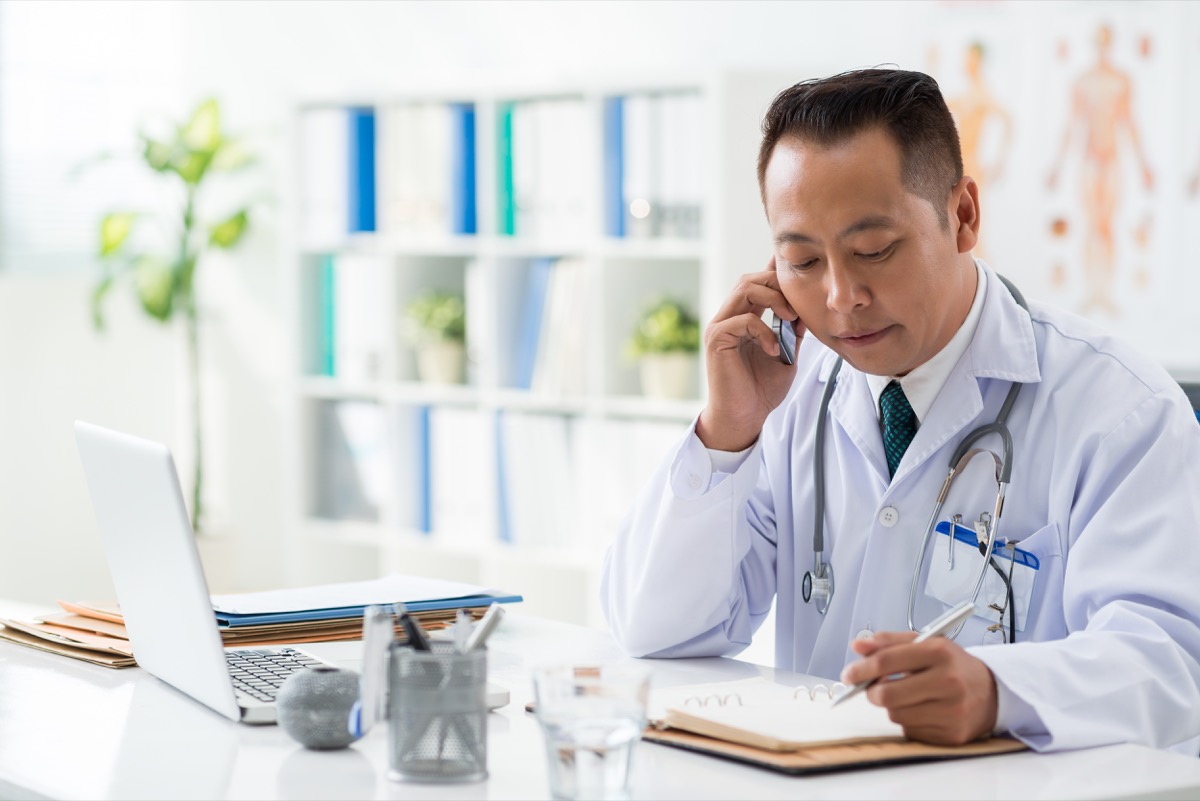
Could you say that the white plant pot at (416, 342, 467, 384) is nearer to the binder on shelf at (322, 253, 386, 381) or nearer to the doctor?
the binder on shelf at (322, 253, 386, 381)

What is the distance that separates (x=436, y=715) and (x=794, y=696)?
388 millimetres

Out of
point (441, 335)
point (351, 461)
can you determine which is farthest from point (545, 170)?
point (351, 461)

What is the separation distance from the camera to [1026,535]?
166 cm

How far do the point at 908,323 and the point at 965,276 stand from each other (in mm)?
125

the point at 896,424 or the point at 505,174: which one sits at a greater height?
the point at 505,174

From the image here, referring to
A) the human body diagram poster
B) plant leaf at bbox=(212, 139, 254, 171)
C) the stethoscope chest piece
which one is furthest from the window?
the stethoscope chest piece

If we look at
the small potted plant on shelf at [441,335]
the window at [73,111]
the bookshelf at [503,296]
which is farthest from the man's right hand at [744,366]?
the window at [73,111]

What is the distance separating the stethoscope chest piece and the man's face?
247 millimetres

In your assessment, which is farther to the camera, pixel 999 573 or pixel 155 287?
pixel 155 287

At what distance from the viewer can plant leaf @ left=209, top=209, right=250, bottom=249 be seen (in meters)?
4.68

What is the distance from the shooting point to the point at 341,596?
73.4 inches

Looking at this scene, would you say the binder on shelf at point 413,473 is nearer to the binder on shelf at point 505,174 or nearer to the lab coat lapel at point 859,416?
the binder on shelf at point 505,174

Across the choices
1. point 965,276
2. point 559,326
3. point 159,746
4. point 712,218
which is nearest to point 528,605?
point 559,326

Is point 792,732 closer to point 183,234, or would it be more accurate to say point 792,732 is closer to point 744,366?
point 744,366
